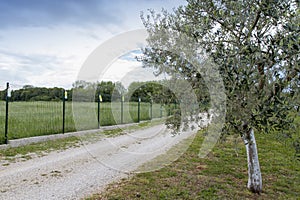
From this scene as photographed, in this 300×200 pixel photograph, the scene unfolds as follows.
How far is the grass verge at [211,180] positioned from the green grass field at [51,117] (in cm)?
169

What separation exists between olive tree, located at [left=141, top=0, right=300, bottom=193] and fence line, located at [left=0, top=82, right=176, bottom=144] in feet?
6.84

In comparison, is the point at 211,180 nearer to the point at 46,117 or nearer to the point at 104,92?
the point at 46,117

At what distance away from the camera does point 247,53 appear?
9.49ft

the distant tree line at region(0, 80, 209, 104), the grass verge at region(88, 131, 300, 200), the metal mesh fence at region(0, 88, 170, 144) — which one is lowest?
the grass verge at region(88, 131, 300, 200)

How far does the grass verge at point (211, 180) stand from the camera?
432 centimetres

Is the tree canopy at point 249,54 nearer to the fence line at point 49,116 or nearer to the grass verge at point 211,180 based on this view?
the grass verge at point 211,180

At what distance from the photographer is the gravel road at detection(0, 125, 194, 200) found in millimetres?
4340

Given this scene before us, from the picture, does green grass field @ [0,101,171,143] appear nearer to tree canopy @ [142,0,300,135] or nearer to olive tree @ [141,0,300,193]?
olive tree @ [141,0,300,193]

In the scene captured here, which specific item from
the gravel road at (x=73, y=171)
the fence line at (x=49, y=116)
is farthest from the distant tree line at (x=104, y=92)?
the gravel road at (x=73, y=171)

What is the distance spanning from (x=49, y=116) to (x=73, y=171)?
5.04 metres

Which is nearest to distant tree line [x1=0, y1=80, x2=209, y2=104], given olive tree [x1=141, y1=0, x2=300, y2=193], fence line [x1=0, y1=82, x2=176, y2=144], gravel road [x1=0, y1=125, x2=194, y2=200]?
fence line [x1=0, y1=82, x2=176, y2=144]

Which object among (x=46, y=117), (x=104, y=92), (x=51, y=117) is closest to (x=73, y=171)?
(x=46, y=117)

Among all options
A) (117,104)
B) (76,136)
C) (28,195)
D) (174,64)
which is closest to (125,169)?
(28,195)

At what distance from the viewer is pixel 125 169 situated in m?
5.88
